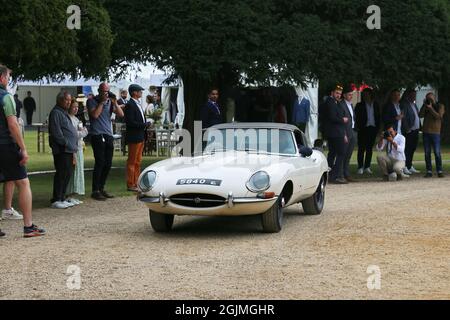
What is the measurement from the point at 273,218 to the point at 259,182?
0.56 metres

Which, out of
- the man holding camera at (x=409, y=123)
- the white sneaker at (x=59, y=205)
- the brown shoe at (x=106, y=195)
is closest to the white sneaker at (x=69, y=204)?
the white sneaker at (x=59, y=205)

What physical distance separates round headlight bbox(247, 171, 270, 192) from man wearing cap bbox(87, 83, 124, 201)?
5043 mm

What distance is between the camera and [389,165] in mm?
19484

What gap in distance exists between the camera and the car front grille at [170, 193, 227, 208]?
10.3 m

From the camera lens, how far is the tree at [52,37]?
13.1m

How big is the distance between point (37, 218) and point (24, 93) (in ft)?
120

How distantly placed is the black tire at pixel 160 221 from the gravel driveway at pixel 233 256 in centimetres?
14

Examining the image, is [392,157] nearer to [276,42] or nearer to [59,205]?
[276,42]

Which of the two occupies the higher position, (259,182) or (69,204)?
(259,182)

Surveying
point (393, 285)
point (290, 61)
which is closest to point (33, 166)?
point (290, 61)

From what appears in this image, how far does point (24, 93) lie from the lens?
47.9 metres

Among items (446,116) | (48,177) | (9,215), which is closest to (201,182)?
(9,215)

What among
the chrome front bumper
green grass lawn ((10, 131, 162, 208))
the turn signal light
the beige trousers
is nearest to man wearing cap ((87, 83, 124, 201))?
green grass lawn ((10, 131, 162, 208))

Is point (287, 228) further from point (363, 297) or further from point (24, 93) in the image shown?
point (24, 93)
